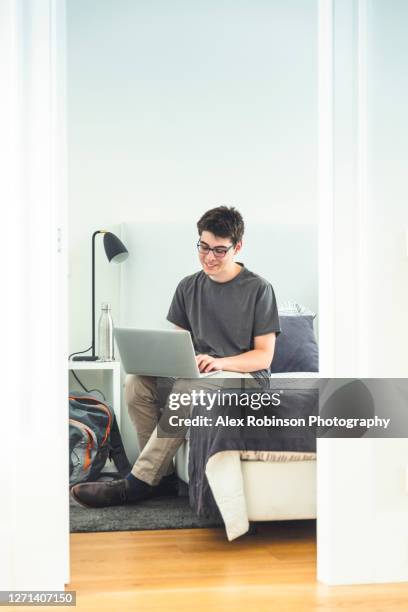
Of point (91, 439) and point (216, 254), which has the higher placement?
point (216, 254)

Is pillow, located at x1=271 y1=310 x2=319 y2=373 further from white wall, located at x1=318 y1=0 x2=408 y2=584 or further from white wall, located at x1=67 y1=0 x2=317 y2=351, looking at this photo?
white wall, located at x1=318 y1=0 x2=408 y2=584

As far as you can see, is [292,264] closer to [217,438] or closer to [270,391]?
[270,391]

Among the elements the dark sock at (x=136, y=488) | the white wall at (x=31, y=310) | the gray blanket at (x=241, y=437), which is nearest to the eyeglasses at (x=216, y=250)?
the gray blanket at (x=241, y=437)

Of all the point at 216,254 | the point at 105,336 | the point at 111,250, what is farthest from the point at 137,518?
the point at 111,250

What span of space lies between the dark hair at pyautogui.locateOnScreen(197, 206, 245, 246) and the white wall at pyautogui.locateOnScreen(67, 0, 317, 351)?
664 millimetres

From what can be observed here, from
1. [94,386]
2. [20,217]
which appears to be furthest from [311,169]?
[20,217]

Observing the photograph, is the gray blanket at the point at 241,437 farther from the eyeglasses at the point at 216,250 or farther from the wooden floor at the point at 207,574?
the eyeglasses at the point at 216,250

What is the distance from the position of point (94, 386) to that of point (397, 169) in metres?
2.40

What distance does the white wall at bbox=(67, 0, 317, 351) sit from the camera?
14.5ft

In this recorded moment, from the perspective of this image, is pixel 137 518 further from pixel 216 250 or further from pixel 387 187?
pixel 387 187

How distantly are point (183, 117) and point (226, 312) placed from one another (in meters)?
1.61

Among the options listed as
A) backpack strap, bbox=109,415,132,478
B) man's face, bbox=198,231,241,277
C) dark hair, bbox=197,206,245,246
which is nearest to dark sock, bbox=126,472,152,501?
backpack strap, bbox=109,415,132,478

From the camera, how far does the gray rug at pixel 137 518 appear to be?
117 inches

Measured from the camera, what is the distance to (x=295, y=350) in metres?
3.93
